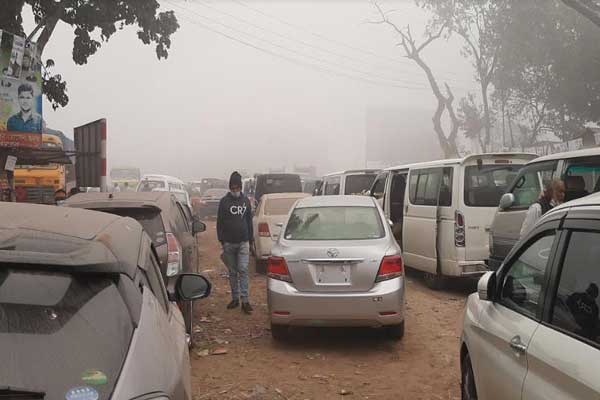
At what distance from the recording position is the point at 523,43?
2767 centimetres

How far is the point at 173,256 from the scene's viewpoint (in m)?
6.14

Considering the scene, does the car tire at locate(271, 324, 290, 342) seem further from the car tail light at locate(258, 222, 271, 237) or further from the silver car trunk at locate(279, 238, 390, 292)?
the car tail light at locate(258, 222, 271, 237)

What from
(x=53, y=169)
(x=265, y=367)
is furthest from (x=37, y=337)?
(x=53, y=169)

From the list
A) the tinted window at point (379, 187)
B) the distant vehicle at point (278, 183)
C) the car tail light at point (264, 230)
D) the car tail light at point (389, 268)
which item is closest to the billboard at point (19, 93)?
the car tail light at point (264, 230)

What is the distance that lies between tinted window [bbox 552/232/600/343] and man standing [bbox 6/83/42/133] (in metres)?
12.2

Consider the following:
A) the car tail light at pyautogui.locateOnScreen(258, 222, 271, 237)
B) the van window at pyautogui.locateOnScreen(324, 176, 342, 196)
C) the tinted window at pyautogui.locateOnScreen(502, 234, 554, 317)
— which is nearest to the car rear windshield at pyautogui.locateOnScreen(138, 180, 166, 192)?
the van window at pyautogui.locateOnScreen(324, 176, 342, 196)

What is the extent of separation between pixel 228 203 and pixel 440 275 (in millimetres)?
3570

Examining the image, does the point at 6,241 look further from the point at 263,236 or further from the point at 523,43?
the point at 523,43

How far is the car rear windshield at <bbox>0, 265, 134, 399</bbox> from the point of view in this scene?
1.79 meters

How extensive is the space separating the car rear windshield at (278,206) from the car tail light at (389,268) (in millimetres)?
5825

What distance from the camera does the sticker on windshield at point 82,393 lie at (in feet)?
5.70

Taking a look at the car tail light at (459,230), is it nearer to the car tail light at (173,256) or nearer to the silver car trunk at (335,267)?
the silver car trunk at (335,267)

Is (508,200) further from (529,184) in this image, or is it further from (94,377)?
(94,377)

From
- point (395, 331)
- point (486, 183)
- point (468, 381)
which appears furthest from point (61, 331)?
point (486, 183)
